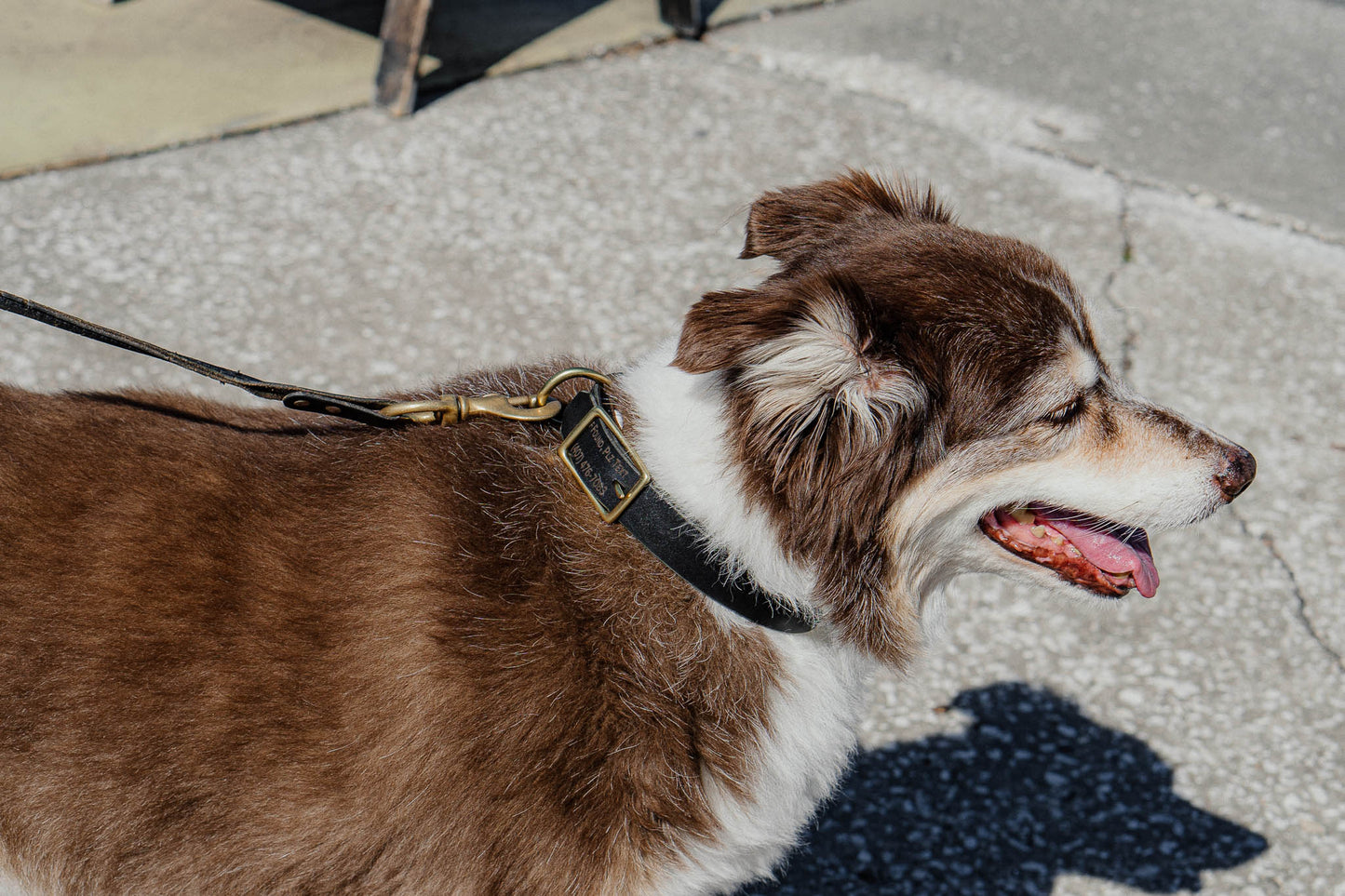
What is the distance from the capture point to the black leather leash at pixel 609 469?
2.15 meters

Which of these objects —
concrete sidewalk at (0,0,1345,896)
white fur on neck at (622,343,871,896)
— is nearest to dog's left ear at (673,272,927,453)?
white fur on neck at (622,343,871,896)

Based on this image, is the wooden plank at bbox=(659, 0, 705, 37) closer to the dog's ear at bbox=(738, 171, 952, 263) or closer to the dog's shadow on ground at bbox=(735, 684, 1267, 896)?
the dog's ear at bbox=(738, 171, 952, 263)

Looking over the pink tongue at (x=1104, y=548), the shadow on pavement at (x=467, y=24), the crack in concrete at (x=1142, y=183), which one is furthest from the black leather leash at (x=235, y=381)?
the crack in concrete at (x=1142, y=183)

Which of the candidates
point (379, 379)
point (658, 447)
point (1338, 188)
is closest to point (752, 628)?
point (658, 447)

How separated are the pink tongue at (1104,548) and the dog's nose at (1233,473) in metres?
0.20

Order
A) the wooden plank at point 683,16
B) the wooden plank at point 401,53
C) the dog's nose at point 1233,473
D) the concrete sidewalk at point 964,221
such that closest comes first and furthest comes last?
the dog's nose at point 1233,473, the concrete sidewalk at point 964,221, the wooden plank at point 401,53, the wooden plank at point 683,16

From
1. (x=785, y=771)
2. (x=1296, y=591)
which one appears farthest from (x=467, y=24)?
(x=785, y=771)

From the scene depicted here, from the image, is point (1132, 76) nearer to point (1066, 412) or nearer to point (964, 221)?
point (964, 221)

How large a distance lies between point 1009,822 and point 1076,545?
1149 millimetres

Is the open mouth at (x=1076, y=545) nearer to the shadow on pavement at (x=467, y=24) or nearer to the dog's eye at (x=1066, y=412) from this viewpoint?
the dog's eye at (x=1066, y=412)

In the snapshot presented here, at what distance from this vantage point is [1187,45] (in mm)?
7930

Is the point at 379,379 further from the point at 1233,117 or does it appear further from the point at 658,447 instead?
the point at 1233,117

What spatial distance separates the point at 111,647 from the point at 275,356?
2.80 meters

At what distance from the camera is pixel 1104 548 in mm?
2539
